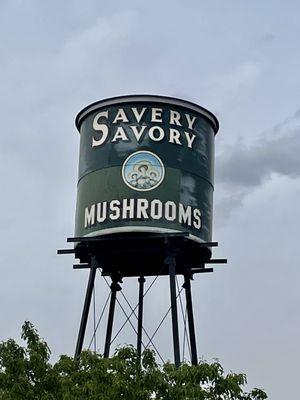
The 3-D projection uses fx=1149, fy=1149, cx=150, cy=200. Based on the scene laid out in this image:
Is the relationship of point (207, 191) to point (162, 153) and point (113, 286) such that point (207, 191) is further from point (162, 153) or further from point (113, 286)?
point (113, 286)

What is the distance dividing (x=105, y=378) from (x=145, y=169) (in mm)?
9520

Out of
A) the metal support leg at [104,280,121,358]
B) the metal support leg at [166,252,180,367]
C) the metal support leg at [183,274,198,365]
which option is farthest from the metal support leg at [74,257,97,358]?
the metal support leg at [183,274,198,365]

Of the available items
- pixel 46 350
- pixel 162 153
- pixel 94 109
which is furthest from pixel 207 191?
pixel 46 350

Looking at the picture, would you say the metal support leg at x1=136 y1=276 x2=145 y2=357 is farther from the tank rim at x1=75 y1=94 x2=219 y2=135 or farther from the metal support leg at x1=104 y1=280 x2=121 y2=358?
the tank rim at x1=75 y1=94 x2=219 y2=135

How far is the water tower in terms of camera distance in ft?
117

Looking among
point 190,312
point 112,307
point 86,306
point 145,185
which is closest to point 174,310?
point 86,306

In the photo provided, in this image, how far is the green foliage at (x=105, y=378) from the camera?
90.4 ft

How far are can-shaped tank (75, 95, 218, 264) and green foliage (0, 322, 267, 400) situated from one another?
7066 mm

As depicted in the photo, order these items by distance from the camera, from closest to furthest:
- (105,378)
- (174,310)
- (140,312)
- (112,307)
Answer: (105,378)
(174,310)
(112,307)
(140,312)

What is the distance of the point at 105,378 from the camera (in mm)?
28172

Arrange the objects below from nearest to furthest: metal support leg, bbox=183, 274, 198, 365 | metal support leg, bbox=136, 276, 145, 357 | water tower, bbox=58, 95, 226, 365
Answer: water tower, bbox=58, 95, 226, 365, metal support leg, bbox=183, 274, 198, 365, metal support leg, bbox=136, 276, 145, 357

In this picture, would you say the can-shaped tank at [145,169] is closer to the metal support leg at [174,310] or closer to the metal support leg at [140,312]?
the metal support leg at [174,310]

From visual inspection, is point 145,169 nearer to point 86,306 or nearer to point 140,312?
point 86,306

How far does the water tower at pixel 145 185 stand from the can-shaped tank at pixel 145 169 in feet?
0.10
